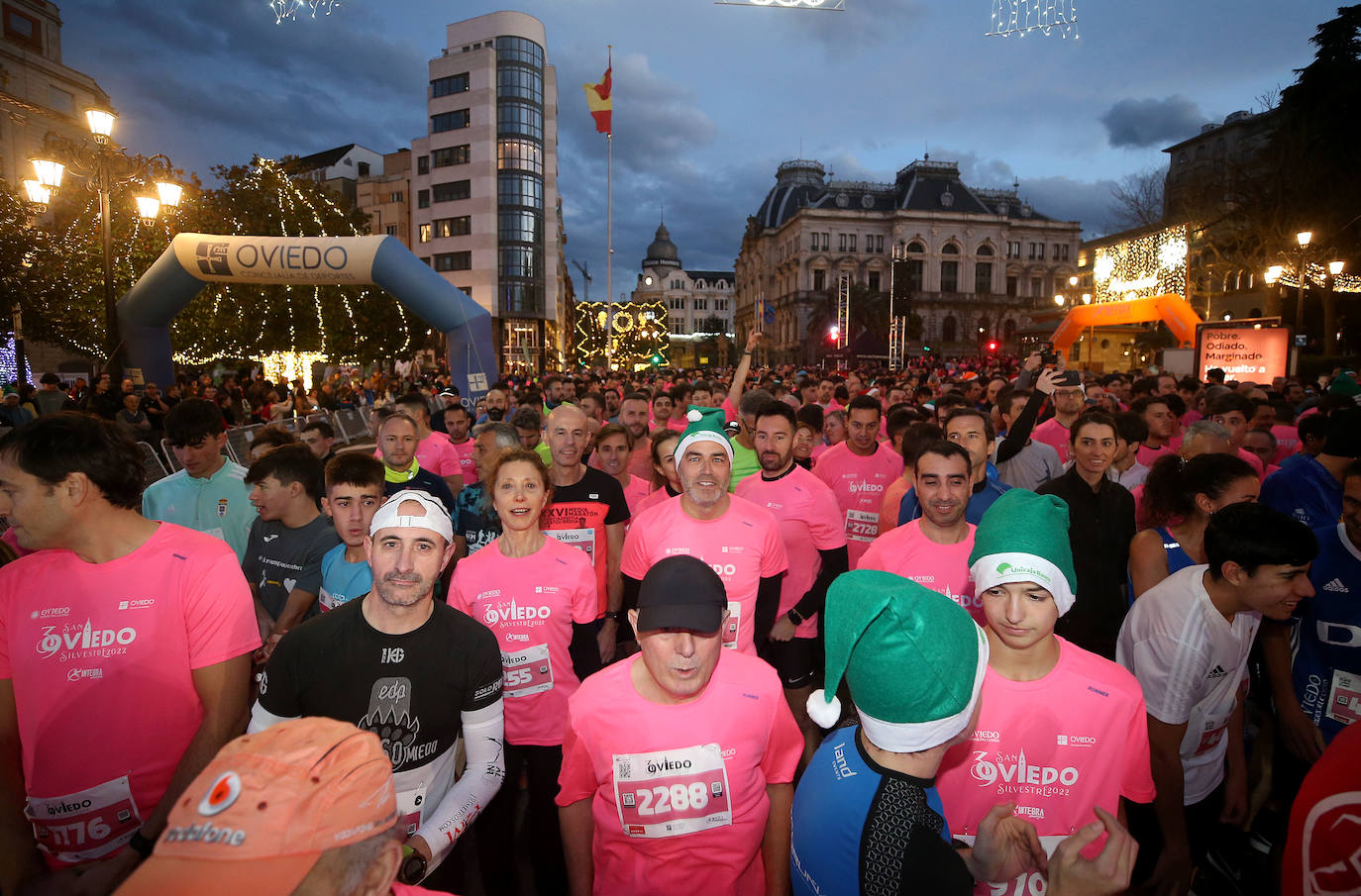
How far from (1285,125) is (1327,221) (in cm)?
590

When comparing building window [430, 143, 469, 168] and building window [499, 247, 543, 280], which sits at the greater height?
building window [430, 143, 469, 168]

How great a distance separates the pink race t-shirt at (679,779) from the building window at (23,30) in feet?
160

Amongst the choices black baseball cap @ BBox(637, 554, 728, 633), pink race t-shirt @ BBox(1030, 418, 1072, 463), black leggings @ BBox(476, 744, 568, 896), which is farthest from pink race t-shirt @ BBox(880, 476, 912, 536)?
black baseball cap @ BBox(637, 554, 728, 633)

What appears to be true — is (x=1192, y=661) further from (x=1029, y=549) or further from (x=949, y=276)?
(x=949, y=276)

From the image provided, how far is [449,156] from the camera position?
2313 inches

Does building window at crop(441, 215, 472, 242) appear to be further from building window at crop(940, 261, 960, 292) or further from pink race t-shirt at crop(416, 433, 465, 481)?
building window at crop(940, 261, 960, 292)

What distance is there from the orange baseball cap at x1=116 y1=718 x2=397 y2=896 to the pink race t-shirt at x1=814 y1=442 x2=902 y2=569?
4903mm

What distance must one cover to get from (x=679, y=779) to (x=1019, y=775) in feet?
3.90

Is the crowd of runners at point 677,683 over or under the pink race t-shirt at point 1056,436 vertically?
under

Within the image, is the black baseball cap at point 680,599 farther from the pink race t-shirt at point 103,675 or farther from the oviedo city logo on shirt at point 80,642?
the oviedo city logo on shirt at point 80,642

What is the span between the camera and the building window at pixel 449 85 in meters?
57.8

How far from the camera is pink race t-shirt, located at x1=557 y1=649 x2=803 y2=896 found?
2248mm

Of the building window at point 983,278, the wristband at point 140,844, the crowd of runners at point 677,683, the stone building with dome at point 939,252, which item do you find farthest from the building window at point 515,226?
the wristband at point 140,844

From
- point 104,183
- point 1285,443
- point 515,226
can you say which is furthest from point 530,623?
point 515,226
